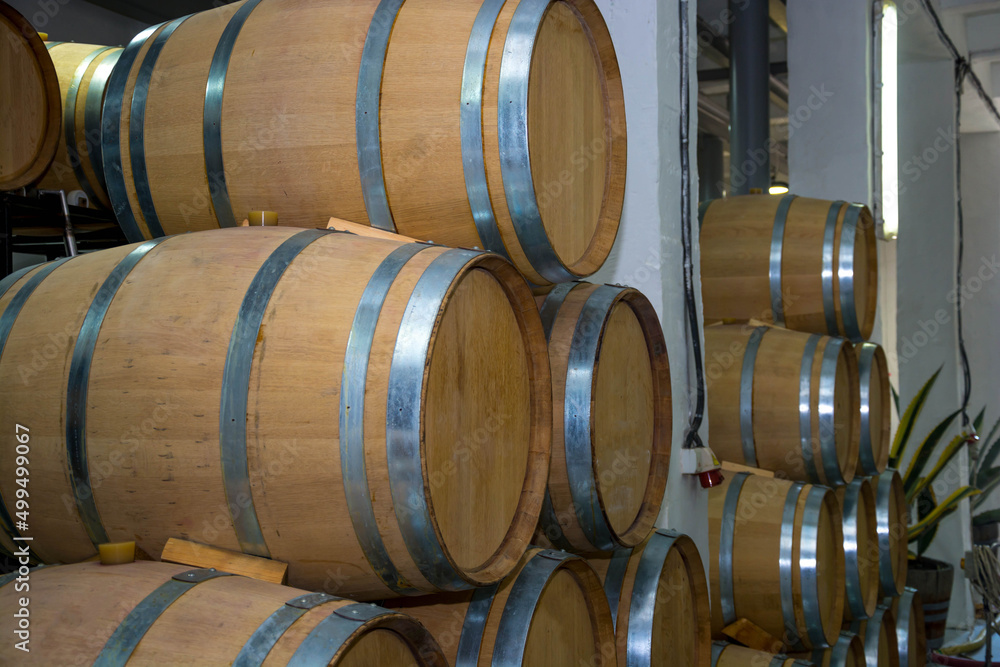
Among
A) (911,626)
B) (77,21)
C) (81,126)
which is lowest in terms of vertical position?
(911,626)

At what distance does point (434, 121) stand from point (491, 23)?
8.3 inches

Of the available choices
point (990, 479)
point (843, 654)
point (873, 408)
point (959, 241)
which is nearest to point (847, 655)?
point (843, 654)

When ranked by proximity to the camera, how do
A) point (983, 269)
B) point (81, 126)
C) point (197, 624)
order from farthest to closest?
point (983, 269), point (81, 126), point (197, 624)

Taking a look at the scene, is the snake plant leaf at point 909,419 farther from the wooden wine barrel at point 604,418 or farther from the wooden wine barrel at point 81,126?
the wooden wine barrel at point 81,126

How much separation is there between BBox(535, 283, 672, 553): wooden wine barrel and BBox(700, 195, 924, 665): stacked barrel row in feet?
3.09

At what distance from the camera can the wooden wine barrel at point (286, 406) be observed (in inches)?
51.5

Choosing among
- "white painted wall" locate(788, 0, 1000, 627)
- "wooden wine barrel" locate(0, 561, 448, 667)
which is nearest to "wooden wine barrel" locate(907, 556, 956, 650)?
"white painted wall" locate(788, 0, 1000, 627)

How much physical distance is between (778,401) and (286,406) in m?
2.36

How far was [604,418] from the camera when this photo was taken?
1978 millimetres

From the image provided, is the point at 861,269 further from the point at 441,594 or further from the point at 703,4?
the point at 703,4

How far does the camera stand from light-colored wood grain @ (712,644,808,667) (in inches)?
106

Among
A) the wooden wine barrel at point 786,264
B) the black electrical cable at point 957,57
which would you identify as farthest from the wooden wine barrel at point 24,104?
the black electrical cable at point 957,57

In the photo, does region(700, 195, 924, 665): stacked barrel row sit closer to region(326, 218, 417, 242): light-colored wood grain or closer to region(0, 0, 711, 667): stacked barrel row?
region(0, 0, 711, 667): stacked barrel row

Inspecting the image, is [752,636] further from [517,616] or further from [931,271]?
[931,271]
